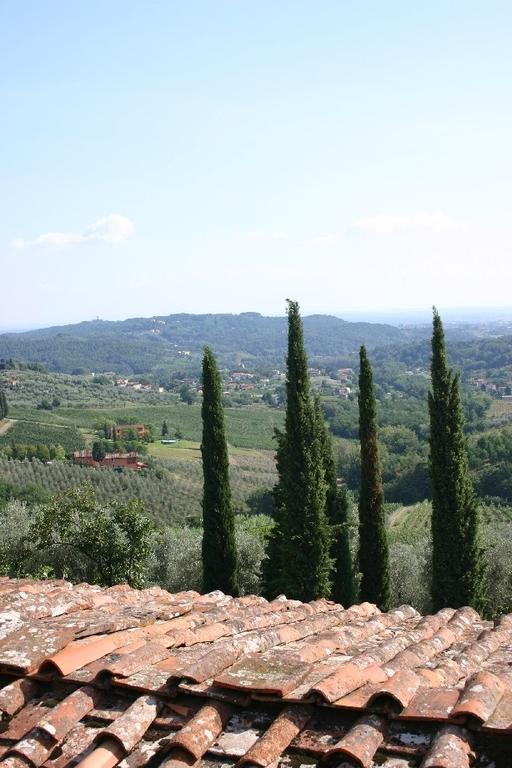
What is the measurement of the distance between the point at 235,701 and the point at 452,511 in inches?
711

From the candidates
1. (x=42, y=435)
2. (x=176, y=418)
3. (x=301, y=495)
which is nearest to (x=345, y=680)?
(x=301, y=495)

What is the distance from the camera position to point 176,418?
365 ft

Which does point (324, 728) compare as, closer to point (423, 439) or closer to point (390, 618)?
point (390, 618)

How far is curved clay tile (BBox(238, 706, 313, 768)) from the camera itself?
3.17m

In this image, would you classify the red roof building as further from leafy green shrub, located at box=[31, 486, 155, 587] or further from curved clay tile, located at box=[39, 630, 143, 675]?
leafy green shrub, located at box=[31, 486, 155, 587]

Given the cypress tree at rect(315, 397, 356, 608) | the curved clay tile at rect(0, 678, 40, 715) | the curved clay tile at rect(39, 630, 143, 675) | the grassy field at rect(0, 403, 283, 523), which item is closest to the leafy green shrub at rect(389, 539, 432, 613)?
the cypress tree at rect(315, 397, 356, 608)

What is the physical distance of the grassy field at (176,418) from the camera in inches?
3703

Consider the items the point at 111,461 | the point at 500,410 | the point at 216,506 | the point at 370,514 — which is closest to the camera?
the point at 216,506

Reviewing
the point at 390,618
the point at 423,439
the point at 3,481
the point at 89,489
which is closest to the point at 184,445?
the point at 423,439

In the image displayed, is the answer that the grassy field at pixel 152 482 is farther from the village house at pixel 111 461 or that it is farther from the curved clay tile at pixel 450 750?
the curved clay tile at pixel 450 750

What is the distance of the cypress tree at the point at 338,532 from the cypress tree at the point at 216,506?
329 cm

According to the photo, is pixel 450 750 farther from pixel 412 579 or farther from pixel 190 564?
pixel 412 579

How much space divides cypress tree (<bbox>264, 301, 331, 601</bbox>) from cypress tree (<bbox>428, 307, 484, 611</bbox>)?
3701 mm

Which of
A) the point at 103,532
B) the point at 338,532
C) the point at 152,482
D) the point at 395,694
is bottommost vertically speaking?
the point at 152,482
